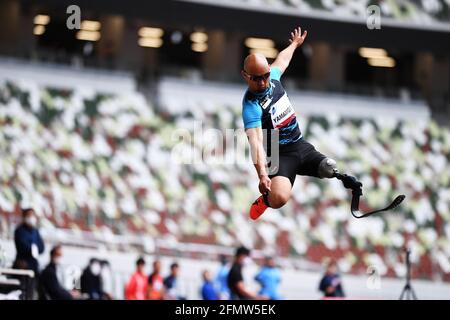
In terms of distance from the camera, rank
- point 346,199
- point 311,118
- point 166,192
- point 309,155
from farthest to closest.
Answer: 1. point 311,118
2. point 346,199
3. point 166,192
4. point 309,155

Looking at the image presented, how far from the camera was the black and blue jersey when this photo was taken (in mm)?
10750

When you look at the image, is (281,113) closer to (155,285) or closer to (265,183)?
(265,183)

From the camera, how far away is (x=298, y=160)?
37.0 feet

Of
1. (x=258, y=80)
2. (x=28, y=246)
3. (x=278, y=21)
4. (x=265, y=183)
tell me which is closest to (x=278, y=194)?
(x=265, y=183)

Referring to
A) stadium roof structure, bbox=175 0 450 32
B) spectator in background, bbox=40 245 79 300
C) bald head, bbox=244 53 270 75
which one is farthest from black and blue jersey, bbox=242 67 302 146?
stadium roof structure, bbox=175 0 450 32

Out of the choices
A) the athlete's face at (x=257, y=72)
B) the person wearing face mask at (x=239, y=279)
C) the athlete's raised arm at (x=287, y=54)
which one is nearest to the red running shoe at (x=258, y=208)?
the athlete's face at (x=257, y=72)

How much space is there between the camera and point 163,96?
29453 millimetres

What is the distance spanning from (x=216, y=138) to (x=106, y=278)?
10059 mm

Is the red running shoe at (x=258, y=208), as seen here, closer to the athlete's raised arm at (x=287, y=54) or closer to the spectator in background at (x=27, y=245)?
the athlete's raised arm at (x=287, y=54)

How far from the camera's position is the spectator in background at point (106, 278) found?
16.8m

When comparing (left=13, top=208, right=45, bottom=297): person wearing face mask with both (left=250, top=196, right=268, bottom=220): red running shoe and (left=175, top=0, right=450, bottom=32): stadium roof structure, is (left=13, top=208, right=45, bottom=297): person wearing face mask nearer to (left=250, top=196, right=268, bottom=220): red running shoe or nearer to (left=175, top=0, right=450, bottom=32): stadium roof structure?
(left=250, top=196, right=268, bottom=220): red running shoe

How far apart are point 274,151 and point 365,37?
21502mm
